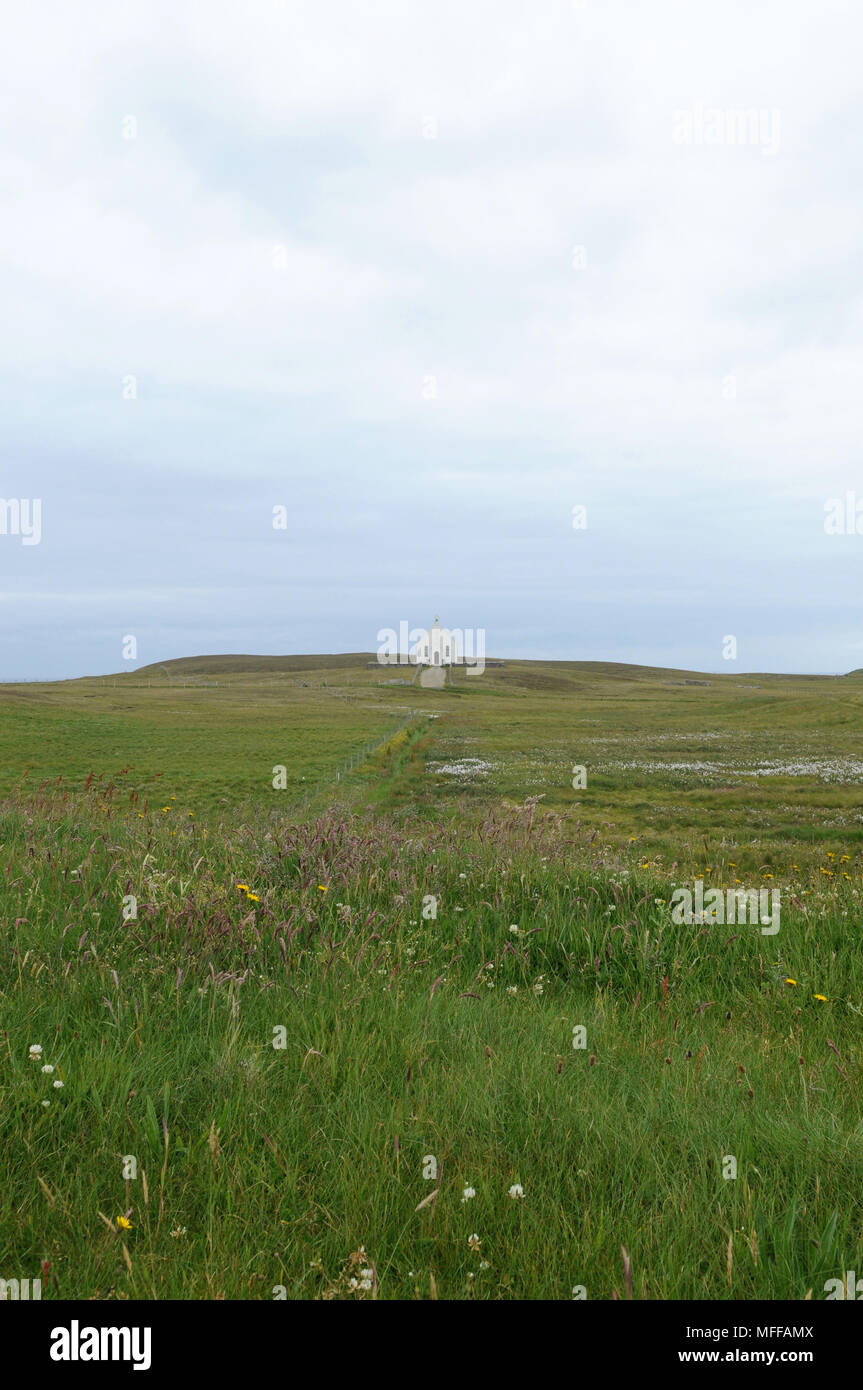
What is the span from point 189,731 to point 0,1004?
72408 mm

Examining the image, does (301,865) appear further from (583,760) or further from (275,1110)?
(583,760)

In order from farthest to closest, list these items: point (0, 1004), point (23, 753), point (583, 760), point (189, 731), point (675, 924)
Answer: point (189, 731)
point (23, 753)
point (583, 760)
point (675, 924)
point (0, 1004)

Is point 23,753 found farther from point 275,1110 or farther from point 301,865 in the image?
point 275,1110

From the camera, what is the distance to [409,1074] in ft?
11.9

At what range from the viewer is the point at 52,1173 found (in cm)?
298

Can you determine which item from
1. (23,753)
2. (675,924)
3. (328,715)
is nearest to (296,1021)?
(675,924)

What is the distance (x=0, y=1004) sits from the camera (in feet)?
13.5

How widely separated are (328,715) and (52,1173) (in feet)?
316

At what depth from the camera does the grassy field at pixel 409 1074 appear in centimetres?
265

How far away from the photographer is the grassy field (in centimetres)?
265

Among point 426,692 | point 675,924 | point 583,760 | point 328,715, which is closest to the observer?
point 675,924

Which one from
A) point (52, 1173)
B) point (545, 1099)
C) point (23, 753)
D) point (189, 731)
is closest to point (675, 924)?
point (545, 1099)
